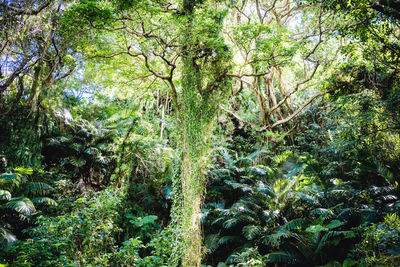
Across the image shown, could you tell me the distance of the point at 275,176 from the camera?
25.5ft

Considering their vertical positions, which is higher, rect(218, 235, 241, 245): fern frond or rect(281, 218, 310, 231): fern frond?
rect(281, 218, 310, 231): fern frond

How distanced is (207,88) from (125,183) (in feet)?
13.5

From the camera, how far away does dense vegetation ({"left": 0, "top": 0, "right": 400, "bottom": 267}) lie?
14.4 ft

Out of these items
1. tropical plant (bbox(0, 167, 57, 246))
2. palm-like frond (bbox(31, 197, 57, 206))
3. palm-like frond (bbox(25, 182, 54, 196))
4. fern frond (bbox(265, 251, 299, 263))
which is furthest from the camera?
palm-like frond (bbox(25, 182, 54, 196))

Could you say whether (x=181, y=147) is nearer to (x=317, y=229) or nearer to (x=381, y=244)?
(x=317, y=229)

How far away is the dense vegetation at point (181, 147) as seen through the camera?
4.40 metres

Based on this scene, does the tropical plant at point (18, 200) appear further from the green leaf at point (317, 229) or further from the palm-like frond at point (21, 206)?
the green leaf at point (317, 229)

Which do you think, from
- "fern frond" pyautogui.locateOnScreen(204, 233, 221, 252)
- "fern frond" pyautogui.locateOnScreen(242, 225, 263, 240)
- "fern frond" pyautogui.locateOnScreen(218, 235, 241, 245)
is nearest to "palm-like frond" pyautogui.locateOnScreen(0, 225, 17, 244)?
"fern frond" pyautogui.locateOnScreen(204, 233, 221, 252)

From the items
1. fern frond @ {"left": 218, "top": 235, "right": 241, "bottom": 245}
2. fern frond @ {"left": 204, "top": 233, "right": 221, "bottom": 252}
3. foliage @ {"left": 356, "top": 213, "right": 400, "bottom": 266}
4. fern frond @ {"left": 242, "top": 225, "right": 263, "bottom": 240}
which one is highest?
foliage @ {"left": 356, "top": 213, "right": 400, "bottom": 266}

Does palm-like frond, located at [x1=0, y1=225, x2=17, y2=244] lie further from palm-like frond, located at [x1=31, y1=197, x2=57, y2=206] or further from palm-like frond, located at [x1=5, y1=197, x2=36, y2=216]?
palm-like frond, located at [x1=31, y1=197, x2=57, y2=206]

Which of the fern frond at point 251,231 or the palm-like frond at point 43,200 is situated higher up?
the palm-like frond at point 43,200

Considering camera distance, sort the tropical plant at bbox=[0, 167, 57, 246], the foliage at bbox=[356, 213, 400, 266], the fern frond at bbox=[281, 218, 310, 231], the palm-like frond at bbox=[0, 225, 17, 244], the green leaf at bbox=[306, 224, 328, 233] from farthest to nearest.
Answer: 1. the fern frond at bbox=[281, 218, 310, 231]
2. the tropical plant at bbox=[0, 167, 57, 246]
3. the palm-like frond at bbox=[0, 225, 17, 244]
4. the green leaf at bbox=[306, 224, 328, 233]
5. the foliage at bbox=[356, 213, 400, 266]

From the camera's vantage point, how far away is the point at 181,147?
5.26 m

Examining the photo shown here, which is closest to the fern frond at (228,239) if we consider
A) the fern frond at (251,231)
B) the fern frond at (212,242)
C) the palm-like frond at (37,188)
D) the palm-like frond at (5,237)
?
the fern frond at (212,242)
